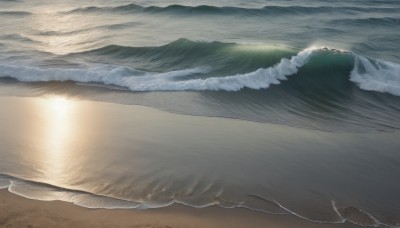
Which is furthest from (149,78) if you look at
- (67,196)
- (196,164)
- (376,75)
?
(67,196)

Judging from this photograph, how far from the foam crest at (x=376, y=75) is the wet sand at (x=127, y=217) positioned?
6283mm

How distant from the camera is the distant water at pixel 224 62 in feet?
28.0

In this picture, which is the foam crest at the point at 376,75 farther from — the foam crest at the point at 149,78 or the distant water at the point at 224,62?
the foam crest at the point at 149,78

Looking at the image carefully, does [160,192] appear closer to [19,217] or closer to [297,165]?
[19,217]

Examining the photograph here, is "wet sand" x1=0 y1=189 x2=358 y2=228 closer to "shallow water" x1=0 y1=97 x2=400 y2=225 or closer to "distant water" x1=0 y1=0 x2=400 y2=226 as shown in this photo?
"shallow water" x1=0 y1=97 x2=400 y2=225

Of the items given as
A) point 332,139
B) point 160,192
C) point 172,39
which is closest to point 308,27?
point 172,39

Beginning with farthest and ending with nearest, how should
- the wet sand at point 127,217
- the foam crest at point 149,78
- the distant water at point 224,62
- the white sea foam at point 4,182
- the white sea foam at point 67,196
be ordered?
1. the foam crest at point 149,78
2. the distant water at point 224,62
3. the white sea foam at point 4,182
4. the white sea foam at point 67,196
5. the wet sand at point 127,217

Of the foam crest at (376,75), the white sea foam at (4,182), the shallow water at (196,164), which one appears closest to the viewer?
the shallow water at (196,164)

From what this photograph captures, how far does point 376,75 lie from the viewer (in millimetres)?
10664

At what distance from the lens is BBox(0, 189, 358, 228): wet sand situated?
4109mm

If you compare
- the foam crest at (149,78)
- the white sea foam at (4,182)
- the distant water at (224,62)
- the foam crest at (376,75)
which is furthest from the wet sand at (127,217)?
the foam crest at (376,75)

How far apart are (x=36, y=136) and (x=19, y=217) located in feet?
7.62

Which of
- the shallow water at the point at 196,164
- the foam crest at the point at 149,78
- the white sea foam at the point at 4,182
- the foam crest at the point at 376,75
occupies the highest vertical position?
the foam crest at the point at 376,75

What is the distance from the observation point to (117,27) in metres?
16.8
